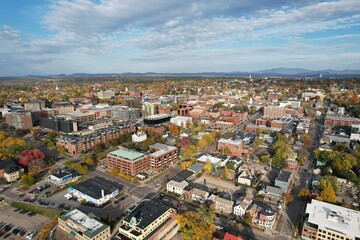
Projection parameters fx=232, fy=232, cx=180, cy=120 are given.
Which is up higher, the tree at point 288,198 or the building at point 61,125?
the building at point 61,125

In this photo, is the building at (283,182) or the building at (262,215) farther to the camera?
the building at (283,182)

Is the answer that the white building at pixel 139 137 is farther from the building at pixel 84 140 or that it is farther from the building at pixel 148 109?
the building at pixel 148 109

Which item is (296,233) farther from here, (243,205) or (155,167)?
(155,167)

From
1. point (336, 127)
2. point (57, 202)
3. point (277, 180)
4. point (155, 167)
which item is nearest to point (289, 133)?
point (336, 127)

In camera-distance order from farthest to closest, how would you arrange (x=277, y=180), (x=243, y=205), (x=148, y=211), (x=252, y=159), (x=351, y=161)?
1. (x=252, y=159)
2. (x=351, y=161)
3. (x=277, y=180)
4. (x=243, y=205)
5. (x=148, y=211)

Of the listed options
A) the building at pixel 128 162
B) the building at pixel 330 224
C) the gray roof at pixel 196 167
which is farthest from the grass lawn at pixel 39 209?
the building at pixel 330 224

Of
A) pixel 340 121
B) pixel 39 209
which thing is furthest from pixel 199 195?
pixel 340 121

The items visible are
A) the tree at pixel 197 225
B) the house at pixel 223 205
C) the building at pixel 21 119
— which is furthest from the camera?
the building at pixel 21 119
